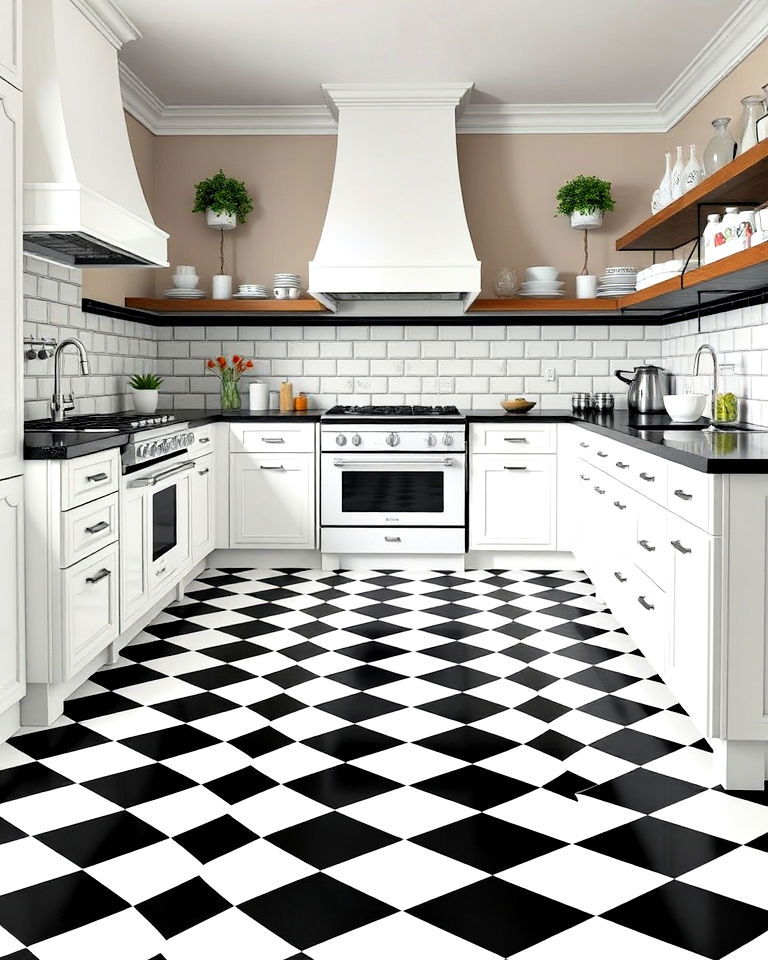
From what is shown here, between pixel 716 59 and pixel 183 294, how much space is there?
127 inches

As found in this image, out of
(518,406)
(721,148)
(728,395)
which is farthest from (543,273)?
(728,395)

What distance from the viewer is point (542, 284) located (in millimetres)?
5645

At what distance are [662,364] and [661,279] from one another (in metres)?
1.38

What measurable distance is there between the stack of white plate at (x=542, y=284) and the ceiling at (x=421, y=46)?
100cm

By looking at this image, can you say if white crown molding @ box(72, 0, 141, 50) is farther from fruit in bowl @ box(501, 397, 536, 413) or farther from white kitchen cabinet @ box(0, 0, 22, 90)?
fruit in bowl @ box(501, 397, 536, 413)

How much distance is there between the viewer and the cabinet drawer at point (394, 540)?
17.4 feet

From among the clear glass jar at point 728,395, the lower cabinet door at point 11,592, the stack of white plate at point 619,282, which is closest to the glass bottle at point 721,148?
the clear glass jar at point 728,395

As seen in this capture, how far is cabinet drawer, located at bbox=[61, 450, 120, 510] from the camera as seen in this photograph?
3018 millimetres

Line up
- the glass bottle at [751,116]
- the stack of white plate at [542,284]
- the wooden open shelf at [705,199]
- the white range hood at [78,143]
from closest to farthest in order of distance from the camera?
the wooden open shelf at [705,199], the white range hood at [78,143], the glass bottle at [751,116], the stack of white plate at [542,284]

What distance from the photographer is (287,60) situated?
4875 millimetres

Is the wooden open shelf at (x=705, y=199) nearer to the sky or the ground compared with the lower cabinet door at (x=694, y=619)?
nearer to the sky

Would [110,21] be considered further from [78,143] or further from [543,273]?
[543,273]

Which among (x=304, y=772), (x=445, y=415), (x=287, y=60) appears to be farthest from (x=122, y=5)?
(x=304, y=772)

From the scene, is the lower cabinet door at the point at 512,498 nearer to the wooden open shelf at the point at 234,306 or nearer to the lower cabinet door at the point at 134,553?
the wooden open shelf at the point at 234,306
